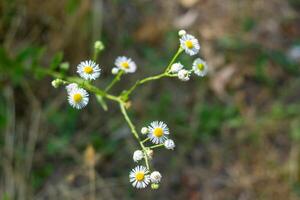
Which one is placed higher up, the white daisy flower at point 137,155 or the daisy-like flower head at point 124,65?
the daisy-like flower head at point 124,65

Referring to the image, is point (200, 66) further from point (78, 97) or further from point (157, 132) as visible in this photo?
point (78, 97)

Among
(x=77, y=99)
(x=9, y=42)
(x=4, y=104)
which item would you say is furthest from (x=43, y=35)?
(x=77, y=99)

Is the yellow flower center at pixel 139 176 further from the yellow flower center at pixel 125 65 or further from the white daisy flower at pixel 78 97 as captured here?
the yellow flower center at pixel 125 65

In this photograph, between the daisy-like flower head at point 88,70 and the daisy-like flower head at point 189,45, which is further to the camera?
the daisy-like flower head at point 189,45

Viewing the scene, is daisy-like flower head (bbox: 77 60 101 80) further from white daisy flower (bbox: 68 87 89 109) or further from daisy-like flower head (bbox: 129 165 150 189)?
daisy-like flower head (bbox: 129 165 150 189)

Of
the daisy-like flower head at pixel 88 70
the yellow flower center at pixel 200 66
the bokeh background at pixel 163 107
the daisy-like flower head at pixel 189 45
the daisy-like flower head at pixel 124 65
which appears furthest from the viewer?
the bokeh background at pixel 163 107

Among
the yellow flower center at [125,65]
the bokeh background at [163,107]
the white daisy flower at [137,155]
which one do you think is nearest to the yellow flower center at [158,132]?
the white daisy flower at [137,155]

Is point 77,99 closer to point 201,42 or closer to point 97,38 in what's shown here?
point 97,38
